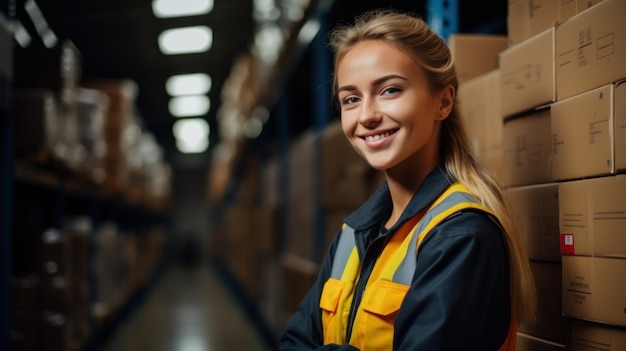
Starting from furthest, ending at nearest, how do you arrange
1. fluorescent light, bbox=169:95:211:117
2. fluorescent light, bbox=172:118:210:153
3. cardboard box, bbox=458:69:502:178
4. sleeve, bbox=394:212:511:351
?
fluorescent light, bbox=172:118:210:153, fluorescent light, bbox=169:95:211:117, cardboard box, bbox=458:69:502:178, sleeve, bbox=394:212:511:351

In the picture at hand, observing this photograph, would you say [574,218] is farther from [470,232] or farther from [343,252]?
[343,252]

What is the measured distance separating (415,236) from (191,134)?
19079 mm

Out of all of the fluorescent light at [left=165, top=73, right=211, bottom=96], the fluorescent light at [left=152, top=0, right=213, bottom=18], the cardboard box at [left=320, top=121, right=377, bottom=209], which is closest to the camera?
the cardboard box at [left=320, top=121, right=377, bottom=209]

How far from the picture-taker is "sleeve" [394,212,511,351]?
124cm

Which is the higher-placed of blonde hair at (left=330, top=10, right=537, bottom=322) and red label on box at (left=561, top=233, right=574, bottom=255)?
blonde hair at (left=330, top=10, right=537, bottom=322)

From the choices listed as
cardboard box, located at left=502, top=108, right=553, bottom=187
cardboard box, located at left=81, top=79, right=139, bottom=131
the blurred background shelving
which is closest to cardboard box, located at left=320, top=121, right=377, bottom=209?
the blurred background shelving

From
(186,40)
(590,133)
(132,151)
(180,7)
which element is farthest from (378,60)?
(186,40)

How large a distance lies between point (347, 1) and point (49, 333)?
2625mm

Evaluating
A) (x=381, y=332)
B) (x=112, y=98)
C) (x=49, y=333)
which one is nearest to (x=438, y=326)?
(x=381, y=332)

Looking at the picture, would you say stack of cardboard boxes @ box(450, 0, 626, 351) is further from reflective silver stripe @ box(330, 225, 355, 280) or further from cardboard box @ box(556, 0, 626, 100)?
reflective silver stripe @ box(330, 225, 355, 280)

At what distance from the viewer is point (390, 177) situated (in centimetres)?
166

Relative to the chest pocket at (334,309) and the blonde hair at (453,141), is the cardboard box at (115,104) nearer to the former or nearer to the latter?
the chest pocket at (334,309)

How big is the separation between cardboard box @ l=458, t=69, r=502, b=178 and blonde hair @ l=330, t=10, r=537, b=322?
1.30 ft

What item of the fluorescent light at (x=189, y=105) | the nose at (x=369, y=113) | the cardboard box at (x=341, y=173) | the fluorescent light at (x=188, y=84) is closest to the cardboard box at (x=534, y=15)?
the nose at (x=369, y=113)
